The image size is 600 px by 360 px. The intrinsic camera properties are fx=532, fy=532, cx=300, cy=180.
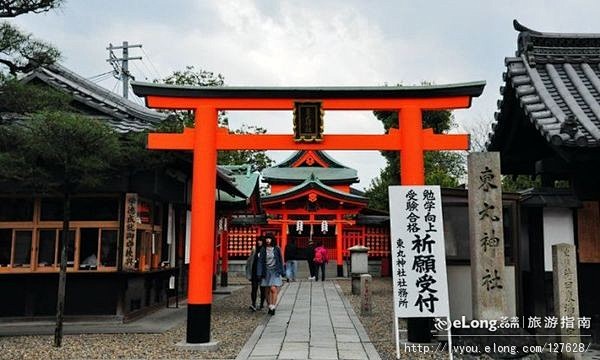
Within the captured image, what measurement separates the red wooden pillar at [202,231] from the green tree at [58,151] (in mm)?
1355

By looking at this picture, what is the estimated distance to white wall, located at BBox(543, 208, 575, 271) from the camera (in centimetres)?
841

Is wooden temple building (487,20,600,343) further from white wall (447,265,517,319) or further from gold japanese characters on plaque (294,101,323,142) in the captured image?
gold japanese characters on plaque (294,101,323,142)

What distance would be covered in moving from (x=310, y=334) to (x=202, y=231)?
2.90 metres

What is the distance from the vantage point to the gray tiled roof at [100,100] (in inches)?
461

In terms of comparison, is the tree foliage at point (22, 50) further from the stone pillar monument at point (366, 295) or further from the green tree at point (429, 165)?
the green tree at point (429, 165)

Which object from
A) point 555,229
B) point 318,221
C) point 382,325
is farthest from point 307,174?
point 555,229

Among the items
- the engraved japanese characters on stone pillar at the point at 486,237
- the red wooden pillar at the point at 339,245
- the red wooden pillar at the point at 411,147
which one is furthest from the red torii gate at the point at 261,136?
the red wooden pillar at the point at 339,245

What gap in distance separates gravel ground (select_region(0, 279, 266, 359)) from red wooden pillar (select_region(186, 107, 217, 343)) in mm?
502

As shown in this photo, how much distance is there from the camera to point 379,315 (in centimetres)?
1252

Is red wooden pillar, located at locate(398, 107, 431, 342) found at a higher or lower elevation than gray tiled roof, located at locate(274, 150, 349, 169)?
lower

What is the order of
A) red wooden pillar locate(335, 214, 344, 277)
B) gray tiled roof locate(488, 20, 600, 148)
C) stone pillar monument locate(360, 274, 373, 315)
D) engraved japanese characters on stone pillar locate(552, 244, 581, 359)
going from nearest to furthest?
engraved japanese characters on stone pillar locate(552, 244, 581, 359) < gray tiled roof locate(488, 20, 600, 148) < stone pillar monument locate(360, 274, 373, 315) < red wooden pillar locate(335, 214, 344, 277)

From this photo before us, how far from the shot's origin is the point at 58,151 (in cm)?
789

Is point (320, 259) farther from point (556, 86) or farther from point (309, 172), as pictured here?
point (556, 86)

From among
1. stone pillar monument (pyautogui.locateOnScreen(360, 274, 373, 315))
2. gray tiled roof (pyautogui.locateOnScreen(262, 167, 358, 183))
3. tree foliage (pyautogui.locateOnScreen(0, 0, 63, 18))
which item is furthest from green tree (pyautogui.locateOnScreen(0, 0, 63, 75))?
gray tiled roof (pyautogui.locateOnScreen(262, 167, 358, 183))
